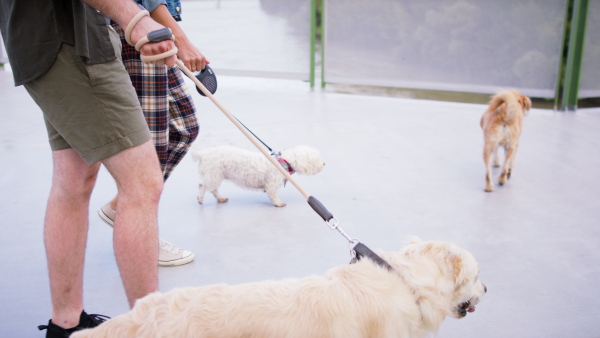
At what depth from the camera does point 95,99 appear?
157cm

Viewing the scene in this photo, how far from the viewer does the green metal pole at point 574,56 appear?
5578 mm

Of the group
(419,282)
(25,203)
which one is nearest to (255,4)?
(25,203)

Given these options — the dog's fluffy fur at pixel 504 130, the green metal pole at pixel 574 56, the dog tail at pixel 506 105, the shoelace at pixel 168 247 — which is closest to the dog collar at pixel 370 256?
the shoelace at pixel 168 247

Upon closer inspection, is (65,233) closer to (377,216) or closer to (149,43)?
(149,43)

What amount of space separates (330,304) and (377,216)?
68.7 inches

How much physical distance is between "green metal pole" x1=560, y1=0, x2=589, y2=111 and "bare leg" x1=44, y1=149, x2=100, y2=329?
17.7 ft

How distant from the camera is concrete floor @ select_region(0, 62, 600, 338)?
86.5 inches

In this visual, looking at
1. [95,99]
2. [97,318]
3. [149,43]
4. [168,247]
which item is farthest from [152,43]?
[168,247]

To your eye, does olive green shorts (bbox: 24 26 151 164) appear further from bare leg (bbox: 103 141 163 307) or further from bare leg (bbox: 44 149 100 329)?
bare leg (bbox: 44 149 100 329)

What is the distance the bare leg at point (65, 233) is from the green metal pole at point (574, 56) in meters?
5.39

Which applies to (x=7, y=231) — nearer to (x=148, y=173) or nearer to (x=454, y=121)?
(x=148, y=173)

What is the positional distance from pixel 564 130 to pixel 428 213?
2526 mm

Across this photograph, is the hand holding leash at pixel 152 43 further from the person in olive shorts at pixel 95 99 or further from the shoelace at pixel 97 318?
the shoelace at pixel 97 318

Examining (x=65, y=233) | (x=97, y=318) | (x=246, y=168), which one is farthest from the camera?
(x=246, y=168)
